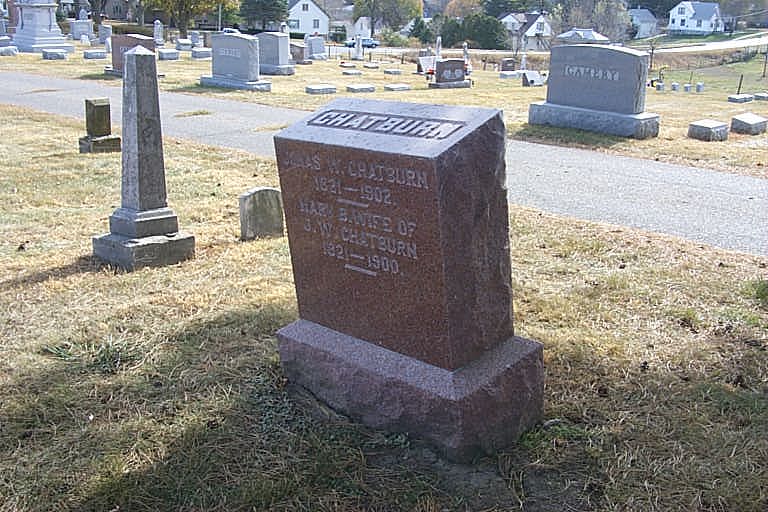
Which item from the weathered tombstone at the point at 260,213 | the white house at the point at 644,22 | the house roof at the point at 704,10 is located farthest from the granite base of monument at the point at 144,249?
the house roof at the point at 704,10

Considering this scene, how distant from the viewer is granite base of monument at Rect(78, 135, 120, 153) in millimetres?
10751

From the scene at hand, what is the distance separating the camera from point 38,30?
3012cm

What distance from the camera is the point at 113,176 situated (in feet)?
30.5

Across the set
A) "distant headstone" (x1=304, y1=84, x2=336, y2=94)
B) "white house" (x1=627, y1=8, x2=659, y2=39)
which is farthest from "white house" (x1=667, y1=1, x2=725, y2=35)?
"distant headstone" (x1=304, y1=84, x2=336, y2=94)

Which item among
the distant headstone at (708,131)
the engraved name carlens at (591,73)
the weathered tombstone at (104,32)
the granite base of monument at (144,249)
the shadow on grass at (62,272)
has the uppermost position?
the weathered tombstone at (104,32)

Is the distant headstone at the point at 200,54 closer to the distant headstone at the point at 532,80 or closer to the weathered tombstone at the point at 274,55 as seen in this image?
the weathered tombstone at the point at 274,55

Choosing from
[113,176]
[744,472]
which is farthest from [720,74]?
[744,472]

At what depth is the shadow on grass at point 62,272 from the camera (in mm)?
5556

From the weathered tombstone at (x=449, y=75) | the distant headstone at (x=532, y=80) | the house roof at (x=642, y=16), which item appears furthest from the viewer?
the house roof at (x=642, y=16)

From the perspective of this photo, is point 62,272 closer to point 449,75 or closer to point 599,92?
point 599,92

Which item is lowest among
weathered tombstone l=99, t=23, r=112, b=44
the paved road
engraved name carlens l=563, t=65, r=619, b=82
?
the paved road

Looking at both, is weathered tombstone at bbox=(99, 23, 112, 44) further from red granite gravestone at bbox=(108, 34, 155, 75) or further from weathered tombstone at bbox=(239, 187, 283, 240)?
weathered tombstone at bbox=(239, 187, 283, 240)

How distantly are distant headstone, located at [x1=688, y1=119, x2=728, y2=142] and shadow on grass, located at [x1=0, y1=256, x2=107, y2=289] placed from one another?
10.3 metres

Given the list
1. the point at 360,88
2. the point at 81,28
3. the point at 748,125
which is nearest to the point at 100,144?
the point at 748,125
